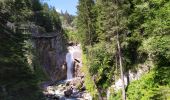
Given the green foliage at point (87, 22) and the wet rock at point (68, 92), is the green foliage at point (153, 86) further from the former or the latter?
the wet rock at point (68, 92)

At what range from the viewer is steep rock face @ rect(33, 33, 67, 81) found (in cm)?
7006

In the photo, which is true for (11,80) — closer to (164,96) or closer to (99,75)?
(164,96)

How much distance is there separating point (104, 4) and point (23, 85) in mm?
12151

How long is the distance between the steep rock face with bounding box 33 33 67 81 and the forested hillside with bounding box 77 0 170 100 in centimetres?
3191

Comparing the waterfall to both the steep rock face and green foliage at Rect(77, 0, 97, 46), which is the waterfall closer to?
the steep rock face

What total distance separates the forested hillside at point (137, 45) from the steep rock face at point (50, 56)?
31.9 meters

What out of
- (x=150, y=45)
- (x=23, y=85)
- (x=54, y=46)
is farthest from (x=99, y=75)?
(x=54, y=46)

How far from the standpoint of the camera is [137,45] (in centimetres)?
3225

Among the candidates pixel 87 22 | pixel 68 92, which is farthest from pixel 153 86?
pixel 68 92

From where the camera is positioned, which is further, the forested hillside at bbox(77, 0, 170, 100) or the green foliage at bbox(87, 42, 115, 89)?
the green foliage at bbox(87, 42, 115, 89)

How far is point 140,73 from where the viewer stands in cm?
3045

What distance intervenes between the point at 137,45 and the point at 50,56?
41.8 metres

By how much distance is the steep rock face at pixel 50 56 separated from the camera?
7006 cm

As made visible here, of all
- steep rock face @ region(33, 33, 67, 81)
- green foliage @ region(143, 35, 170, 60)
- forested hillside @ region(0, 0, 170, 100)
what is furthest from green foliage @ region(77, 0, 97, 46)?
steep rock face @ region(33, 33, 67, 81)
